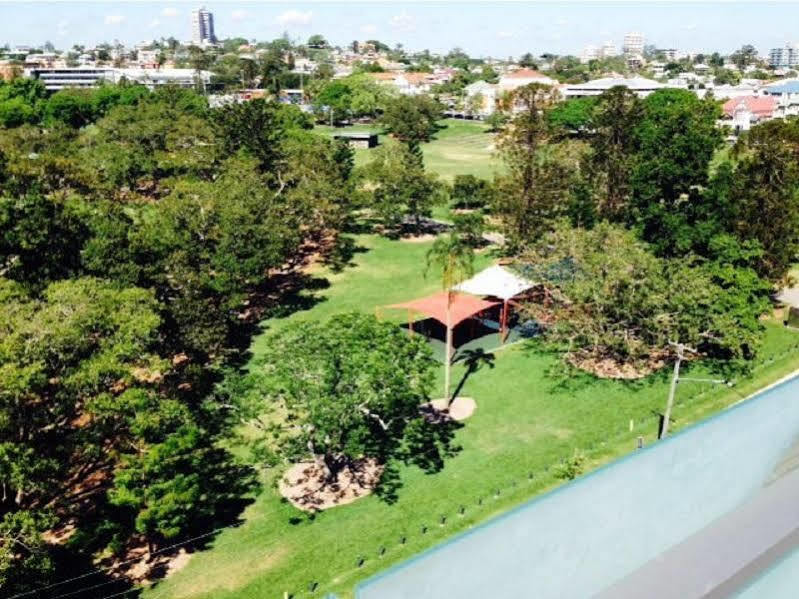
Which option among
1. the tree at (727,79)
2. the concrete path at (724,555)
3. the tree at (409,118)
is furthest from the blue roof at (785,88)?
the concrete path at (724,555)

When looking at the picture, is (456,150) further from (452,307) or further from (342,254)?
(452,307)

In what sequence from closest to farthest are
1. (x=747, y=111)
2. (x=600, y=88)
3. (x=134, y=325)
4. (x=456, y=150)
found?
(x=134, y=325) < (x=456, y=150) < (x=747, y=111) < (x=600, y=88)

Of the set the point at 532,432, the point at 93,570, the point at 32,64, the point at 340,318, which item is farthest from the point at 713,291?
the point at 32,64

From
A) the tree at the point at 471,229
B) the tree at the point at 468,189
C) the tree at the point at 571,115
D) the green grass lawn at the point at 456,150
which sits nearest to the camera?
the tree at the point at 471,229

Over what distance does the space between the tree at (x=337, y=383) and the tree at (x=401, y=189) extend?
86.4 ft

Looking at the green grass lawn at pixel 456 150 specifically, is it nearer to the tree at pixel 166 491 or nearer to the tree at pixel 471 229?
the tree at pixel 471 229

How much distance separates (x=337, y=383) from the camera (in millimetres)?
20406

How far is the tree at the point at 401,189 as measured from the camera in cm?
4791

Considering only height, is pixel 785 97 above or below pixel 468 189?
above

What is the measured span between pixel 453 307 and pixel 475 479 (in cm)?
1109

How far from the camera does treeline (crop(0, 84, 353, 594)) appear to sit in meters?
18.2

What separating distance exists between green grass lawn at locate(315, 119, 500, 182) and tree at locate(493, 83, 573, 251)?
20.5 metres

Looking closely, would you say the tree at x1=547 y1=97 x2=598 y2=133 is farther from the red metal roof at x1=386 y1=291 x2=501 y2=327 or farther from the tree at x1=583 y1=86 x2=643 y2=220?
the red metal roof at x1=386 y1=291 x2=501 y2=327

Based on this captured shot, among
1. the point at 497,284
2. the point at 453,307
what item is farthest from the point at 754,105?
the point at 453,307
